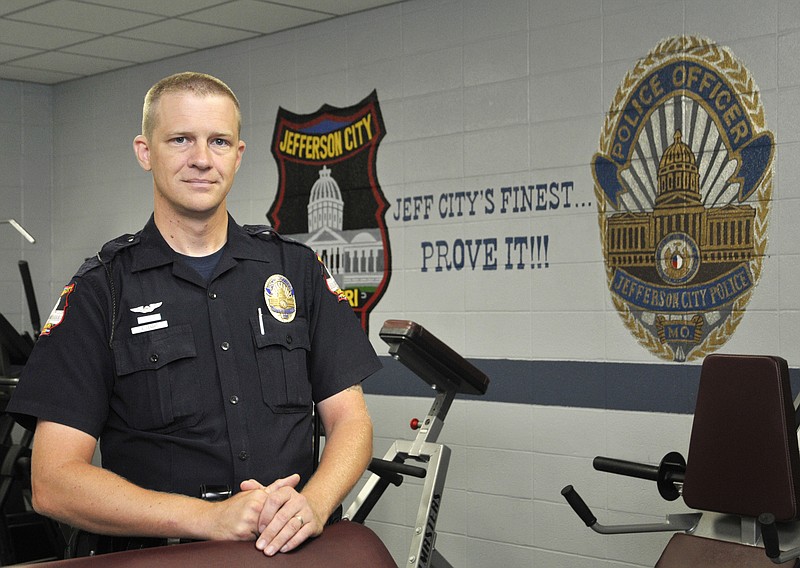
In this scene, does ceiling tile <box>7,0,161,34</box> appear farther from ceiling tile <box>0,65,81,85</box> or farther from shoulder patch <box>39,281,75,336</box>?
shoulder patch <box>39,281,75,336</box>

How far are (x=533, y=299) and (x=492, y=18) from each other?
4.17ft

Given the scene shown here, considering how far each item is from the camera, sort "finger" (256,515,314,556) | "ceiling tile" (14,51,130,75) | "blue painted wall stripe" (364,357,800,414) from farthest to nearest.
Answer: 1. "ceiling tile" (14,51,130,75)
2. "blue painted wall stripe" (364,357,800,414)
3. "finger" (256,515,314,556)

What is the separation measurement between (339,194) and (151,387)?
11.5 feet

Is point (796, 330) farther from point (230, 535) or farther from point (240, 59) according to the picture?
point (240, 59)

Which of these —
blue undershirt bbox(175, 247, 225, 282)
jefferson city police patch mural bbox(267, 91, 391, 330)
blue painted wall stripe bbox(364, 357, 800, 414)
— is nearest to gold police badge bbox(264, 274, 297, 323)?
blue undershirt bbox(175, 247, 225, 282)

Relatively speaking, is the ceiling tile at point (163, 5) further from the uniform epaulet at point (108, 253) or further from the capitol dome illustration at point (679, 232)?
the uniform epaulet at point (108, 253)

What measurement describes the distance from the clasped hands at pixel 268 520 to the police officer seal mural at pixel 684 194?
265 centimetres

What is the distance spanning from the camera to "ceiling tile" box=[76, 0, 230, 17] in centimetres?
482

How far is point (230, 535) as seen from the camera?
1.47 m

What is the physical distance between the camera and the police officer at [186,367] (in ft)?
5.30

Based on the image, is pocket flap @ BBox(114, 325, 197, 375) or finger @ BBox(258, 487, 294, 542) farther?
pocket flap @ BBox(114, 325, 197, 375)

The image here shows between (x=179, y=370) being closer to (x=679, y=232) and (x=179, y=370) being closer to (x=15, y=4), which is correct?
(x=679, y=232)

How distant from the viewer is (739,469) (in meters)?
2.71

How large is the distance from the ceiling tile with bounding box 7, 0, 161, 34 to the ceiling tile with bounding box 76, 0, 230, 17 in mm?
77
